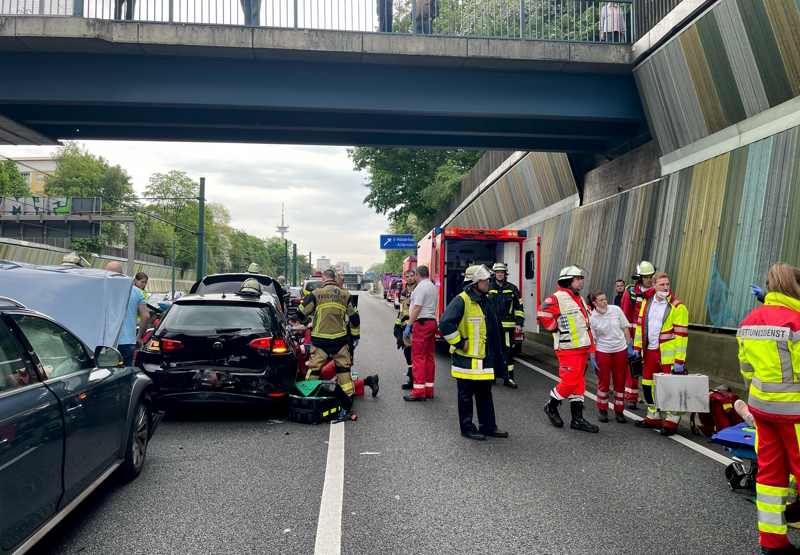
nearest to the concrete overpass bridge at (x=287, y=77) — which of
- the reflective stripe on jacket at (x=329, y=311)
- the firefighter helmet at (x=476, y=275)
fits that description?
the reflective stripe on jacket at (x=329, y=311)

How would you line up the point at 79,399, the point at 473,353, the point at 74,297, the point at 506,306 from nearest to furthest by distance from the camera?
the point at 79,399
the point at 473,353
the point at 74,297
the point at 506,306

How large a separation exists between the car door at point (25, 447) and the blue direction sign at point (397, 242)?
58.2 m

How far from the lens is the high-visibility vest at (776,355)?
3639 millimetres

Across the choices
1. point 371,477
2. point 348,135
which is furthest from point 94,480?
point 348,135

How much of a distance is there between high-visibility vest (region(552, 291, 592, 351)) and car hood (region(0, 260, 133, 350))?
515cm

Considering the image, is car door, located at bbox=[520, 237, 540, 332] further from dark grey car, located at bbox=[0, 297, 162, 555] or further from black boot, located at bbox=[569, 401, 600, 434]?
dark grey car, located at bbox=[0, 297, 162, 555]


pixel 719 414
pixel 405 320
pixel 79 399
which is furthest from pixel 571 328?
pixel 79 399

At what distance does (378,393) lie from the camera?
30.2 ft

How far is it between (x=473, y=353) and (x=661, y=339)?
227 cm

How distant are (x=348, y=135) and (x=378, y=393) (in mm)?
7528

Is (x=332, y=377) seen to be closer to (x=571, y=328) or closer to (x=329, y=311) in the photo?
(x=329, y=311)

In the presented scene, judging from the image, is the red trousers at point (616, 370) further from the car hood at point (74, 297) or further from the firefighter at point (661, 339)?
the car hood at point (74, 297)

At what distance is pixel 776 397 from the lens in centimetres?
367

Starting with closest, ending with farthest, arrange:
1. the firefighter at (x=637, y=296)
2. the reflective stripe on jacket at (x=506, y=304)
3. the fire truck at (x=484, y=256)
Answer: the firefighter at (x=637, y=296) < the reflective stripe on jacket at (x=506, y=304) < the fire truck at (x=484, y=256)
